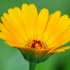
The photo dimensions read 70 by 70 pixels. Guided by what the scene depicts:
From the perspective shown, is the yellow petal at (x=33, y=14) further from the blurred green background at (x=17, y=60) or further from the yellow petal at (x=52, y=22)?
the blurred green background at (x=17, y=60)

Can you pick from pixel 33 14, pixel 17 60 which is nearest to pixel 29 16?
pixel 33 14

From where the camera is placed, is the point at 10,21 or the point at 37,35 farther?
the point at 37,35

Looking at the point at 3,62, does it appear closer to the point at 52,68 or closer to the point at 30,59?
the point at 52,68

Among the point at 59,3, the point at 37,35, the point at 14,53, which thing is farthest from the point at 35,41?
the point at 59,3

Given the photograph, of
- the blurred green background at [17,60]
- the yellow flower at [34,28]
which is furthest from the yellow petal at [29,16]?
the blurred green background at [17,60]

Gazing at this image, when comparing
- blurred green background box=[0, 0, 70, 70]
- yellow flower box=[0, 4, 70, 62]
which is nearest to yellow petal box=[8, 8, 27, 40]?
yellow flower box=[0, 4, 70, 62]

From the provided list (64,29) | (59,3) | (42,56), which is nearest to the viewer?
(42,56)

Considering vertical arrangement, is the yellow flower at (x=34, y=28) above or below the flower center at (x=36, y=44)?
above
